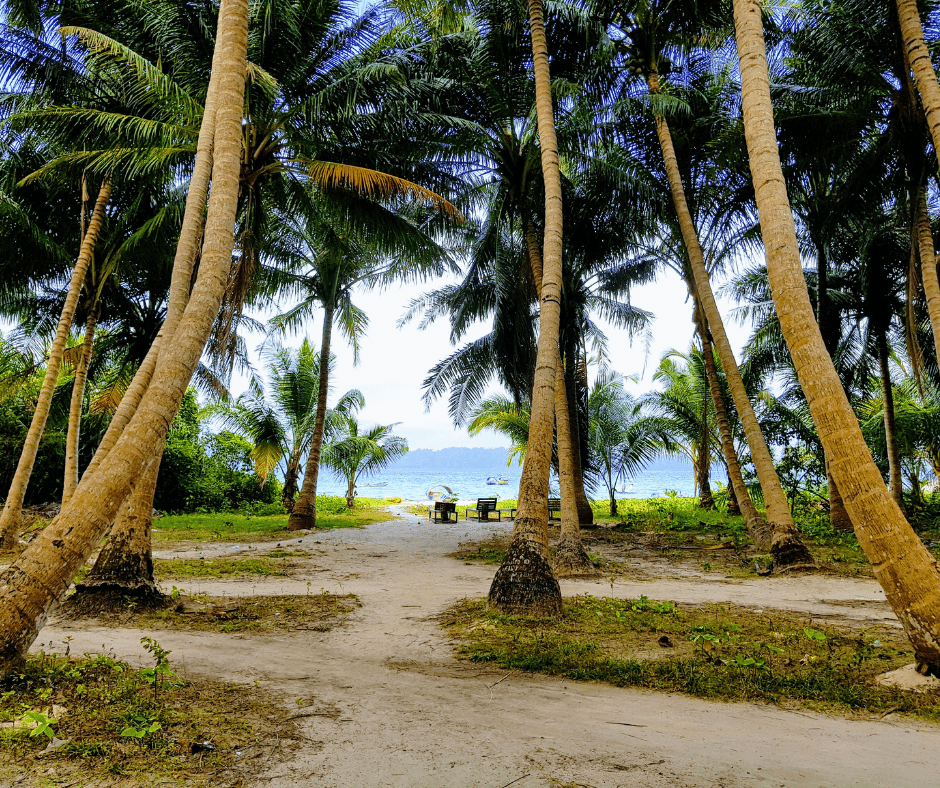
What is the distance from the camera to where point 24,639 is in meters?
3.44

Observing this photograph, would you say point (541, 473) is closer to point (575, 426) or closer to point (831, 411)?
point (831, 411)

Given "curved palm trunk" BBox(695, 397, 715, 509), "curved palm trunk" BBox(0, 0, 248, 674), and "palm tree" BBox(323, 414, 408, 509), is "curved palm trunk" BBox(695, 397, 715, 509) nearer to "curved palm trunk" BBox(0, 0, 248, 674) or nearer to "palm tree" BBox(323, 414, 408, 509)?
"palm tree" BBox(323, 414, 408, 509)

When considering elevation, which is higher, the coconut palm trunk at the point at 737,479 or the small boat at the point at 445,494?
the coconut palm trunk at the point at 737,479

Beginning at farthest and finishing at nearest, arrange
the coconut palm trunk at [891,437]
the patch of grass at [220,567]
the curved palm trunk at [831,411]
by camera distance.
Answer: the coconut palm trunk at [891,437] < the patch of grass at [220,567] < the curved palm trunk at [831,411]

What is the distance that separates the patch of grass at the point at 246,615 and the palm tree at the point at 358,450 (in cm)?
1841

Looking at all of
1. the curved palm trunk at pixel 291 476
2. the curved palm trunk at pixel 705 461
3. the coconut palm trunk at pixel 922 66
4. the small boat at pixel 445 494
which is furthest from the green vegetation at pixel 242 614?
the small boat at pixel 445 494

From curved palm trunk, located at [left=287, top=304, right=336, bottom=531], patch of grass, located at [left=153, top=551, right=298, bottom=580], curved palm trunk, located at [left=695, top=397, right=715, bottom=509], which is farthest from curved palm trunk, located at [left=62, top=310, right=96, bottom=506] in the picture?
curved palm trunk, located at [left=695, top=397, right=715, bottom=509]

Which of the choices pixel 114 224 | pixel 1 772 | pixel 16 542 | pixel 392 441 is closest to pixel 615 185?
pixel 114 224

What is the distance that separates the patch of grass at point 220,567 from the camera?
876 cm

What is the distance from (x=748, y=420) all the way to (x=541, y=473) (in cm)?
533

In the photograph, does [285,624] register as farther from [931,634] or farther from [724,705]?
[931,634]

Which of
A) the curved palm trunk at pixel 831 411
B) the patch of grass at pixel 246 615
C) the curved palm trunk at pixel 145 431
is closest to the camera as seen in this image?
the curved palm trunk at pixel 145 431

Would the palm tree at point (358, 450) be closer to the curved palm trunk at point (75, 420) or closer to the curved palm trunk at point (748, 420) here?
the curved palm trunk at point (75, 420)

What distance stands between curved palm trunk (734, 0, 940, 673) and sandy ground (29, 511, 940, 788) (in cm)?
85
